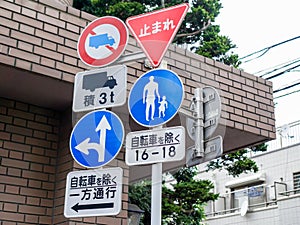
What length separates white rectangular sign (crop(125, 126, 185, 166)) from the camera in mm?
2527

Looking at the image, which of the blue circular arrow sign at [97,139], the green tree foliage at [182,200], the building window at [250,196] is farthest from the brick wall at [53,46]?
the building window at [250,196]

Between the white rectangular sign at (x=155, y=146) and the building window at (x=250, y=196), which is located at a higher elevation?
the building window at (x=250, y=196)

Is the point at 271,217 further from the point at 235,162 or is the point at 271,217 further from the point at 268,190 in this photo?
the point at 235,162

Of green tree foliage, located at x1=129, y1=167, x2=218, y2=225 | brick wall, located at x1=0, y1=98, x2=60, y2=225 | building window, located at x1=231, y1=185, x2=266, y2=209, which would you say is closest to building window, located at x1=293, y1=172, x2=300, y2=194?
building window, located at x1=231, y1=185, x2=266, y2=209

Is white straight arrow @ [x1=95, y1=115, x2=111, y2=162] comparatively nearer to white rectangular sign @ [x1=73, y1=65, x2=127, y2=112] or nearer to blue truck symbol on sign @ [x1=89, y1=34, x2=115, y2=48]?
white rectangular sign @ [x1=73, y1=65, x2=127, y2=112]

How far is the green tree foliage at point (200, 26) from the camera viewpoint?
8915 mm

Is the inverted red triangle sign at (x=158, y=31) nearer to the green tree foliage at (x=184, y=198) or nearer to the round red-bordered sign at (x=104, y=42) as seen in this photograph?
the round red-bordered sign at (x=104, y=42)

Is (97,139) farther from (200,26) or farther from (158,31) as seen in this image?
(200,26)

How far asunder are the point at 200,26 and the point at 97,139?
7.01 meters

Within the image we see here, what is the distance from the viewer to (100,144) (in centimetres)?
275

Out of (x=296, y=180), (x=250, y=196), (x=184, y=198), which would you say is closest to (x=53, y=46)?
(x=184, y=198)

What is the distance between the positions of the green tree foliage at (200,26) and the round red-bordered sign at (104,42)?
5654mm

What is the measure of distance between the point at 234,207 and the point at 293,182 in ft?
7.18

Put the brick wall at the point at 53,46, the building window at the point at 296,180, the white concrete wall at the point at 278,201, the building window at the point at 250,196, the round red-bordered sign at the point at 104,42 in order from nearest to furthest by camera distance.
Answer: the round red-bordered sign at the point at 104,42, the brick wall at the point at 53,46, the white concrete wall at the point at 278,201, the building window at the point at 296,180, the building window at the point at 250,196
